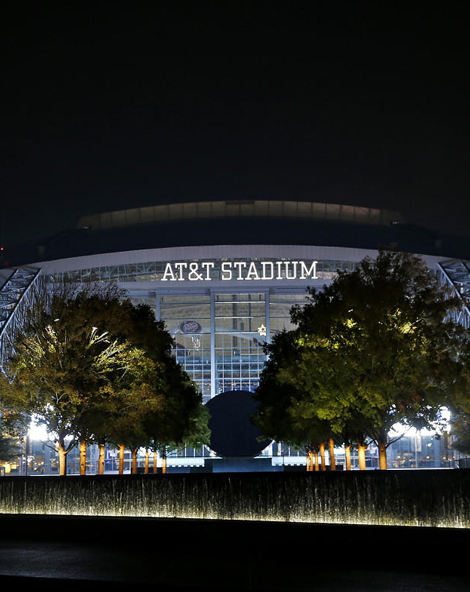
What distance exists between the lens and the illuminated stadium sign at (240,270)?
83.7 m

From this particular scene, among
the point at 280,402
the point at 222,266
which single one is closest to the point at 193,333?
the point at 222,266

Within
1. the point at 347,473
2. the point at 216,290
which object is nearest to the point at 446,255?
the point at 216,290

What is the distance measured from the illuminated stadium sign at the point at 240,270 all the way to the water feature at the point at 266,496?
58396 millimetres

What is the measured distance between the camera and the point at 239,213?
3509 inches

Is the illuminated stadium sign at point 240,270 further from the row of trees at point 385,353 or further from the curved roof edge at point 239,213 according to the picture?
the row of trees at point 385,353

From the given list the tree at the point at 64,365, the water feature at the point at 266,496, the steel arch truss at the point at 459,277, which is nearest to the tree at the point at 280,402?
the tree at the point at 64,365

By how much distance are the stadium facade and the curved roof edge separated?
0.61 m

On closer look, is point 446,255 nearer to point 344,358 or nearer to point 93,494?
point 344,358

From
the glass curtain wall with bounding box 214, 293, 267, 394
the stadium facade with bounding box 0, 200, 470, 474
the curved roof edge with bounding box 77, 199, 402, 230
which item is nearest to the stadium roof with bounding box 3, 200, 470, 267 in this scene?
the curved roof edge with bounding box 77, 199, 402, 230

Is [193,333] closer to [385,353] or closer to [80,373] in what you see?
[80,373]

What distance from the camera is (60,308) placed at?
33844 millimetres

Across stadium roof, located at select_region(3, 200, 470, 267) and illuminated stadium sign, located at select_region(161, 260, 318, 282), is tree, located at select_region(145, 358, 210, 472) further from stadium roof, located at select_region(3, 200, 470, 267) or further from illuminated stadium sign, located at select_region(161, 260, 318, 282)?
illuminated stadium sign, located at select_region(161, 260, 318, 282)

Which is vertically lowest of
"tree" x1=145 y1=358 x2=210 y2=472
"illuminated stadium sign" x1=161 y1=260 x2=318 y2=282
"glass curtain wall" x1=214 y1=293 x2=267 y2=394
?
"tree" x1=145 y1=358 x2=210 y2=472

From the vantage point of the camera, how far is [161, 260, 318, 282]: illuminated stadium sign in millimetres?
83688
